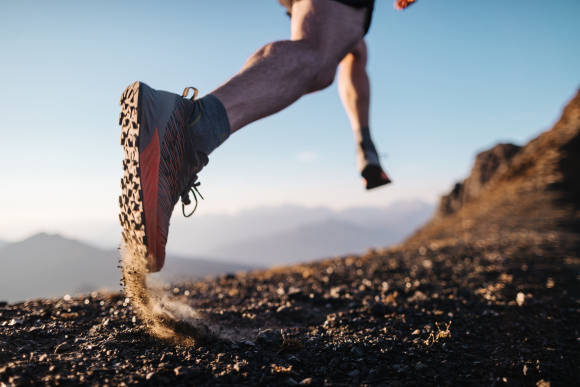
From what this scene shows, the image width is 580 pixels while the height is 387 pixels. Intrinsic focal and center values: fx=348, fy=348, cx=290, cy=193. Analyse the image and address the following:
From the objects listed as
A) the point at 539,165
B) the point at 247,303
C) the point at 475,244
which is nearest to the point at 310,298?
the point at 247,303

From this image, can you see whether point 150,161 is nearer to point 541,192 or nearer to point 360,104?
point 360,104

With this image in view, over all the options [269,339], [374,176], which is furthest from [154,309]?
[374,176]

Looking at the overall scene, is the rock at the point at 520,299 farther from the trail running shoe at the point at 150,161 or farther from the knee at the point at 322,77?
the trail running shoe at the point at 150,161

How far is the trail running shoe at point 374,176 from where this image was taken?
342cm

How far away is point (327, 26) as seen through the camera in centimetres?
233

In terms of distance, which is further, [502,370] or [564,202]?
[564,202]

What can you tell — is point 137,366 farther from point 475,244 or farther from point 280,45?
point 475,244

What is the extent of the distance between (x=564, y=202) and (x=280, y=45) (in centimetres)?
1364

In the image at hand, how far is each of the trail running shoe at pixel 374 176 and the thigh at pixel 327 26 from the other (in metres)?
1.29

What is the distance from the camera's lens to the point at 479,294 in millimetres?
3352

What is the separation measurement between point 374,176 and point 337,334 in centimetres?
175

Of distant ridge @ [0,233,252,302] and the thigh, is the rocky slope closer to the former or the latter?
the thigh

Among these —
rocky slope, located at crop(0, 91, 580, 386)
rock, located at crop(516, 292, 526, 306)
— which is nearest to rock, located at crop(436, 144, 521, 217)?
rocky slope, located at crop(0, 91, 580, 386)

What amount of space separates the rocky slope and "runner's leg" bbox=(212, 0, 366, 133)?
1.29 metres
